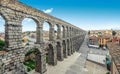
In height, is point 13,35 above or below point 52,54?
above

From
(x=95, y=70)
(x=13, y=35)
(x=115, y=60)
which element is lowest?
(x=95, y=70)

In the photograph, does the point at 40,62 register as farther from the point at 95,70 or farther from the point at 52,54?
the point at 95,70

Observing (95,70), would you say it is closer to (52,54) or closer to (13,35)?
(52,54)

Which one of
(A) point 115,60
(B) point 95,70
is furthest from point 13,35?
(B) point 95,70

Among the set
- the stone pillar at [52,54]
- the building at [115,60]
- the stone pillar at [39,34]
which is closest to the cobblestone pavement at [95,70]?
the stone pillar at [52,54]

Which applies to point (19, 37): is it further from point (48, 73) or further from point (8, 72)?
point (48, 73)

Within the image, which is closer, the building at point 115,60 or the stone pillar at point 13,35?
the building at point 115,60

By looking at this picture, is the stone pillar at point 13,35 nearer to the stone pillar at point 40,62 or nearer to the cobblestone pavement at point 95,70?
the stone pillar at point 40,62

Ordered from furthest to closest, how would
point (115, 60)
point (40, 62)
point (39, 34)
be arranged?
point (40, 62) < point (39, 34) < point (115, 60)

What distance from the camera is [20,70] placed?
38.4 feet

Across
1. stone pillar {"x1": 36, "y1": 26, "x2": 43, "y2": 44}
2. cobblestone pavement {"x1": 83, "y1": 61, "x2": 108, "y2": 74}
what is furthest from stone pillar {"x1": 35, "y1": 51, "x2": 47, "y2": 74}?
cobblestone pavement {"x1": 83, "y1": 61, "x2": 108, "y2": 74}

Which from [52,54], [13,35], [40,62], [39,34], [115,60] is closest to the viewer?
[115,60]

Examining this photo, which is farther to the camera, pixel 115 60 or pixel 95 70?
pixel 95 70

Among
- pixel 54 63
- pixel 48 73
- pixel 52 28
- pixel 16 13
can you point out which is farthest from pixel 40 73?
pixel 16 13
